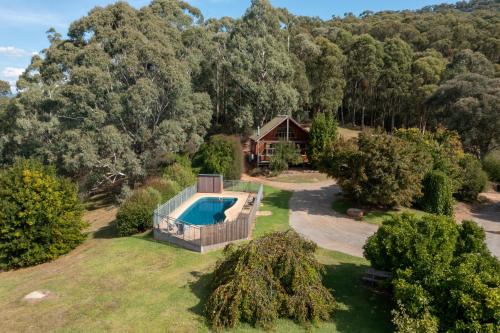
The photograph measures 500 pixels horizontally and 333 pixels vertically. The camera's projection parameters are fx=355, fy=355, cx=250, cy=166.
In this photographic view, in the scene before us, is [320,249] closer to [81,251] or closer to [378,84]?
[81,251]

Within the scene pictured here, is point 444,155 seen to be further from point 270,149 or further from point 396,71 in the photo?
point 396,71

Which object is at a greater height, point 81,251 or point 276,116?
point 276,116

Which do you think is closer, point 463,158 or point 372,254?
point 372,254

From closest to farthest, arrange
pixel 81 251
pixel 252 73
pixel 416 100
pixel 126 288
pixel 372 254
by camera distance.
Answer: pixel 372 254
pixel 126 288
pixel 81 251
pixel 252 73
pixel 416 100

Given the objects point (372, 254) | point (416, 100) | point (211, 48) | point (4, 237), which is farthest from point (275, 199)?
point (416, 100)

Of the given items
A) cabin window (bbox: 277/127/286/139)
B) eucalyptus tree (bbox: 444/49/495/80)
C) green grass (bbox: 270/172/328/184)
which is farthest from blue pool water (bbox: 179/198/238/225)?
eucalyptus tree (bbox: 444/49/495/80)

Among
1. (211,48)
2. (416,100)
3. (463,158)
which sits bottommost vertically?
(463,158)

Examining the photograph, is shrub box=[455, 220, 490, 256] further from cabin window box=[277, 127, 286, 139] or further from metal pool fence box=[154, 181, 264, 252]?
cabin window box=[277, 127, 286, 139]
